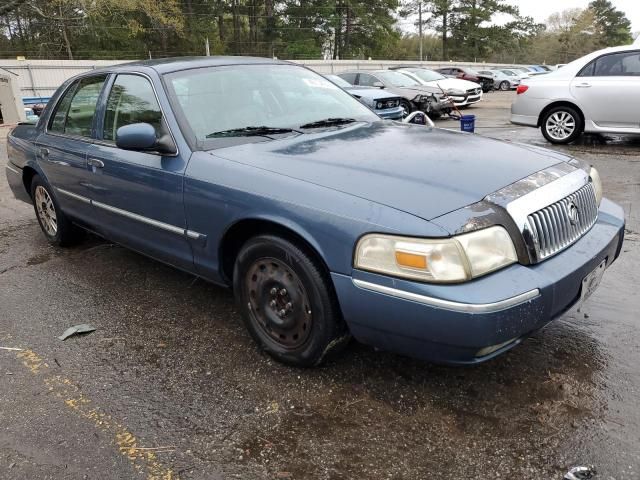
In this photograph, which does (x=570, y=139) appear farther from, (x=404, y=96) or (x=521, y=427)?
(x=521, y=427)

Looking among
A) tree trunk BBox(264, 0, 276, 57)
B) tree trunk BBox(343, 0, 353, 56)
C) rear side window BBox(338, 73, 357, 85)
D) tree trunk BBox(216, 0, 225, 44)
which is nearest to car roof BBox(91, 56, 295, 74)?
rear side window BBox(338, 73, 357, 85)

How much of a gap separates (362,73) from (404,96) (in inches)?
72.7

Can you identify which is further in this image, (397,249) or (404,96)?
(404,96)

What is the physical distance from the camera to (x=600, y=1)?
80.2 m

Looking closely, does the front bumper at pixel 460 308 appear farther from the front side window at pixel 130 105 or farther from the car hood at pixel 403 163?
the front side window at pixel 130 105

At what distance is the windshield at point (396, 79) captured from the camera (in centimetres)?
1548

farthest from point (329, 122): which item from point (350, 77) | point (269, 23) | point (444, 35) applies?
point (444, 35)

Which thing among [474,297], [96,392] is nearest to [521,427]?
[474,297]

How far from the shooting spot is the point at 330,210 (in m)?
2.46

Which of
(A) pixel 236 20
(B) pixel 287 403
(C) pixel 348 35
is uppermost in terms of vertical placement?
(A) pixel 236 20

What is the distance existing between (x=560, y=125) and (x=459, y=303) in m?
8.28

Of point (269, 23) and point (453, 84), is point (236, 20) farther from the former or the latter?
point (453, 84)

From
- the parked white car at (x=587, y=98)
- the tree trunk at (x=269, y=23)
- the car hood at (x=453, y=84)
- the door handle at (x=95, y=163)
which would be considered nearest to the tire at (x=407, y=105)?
the car hood at (x=453, y=84)

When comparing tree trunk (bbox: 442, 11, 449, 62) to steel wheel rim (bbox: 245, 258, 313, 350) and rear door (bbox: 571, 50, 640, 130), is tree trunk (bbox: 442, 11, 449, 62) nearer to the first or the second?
rear door (bbox: 571, 50, 640, 130)
